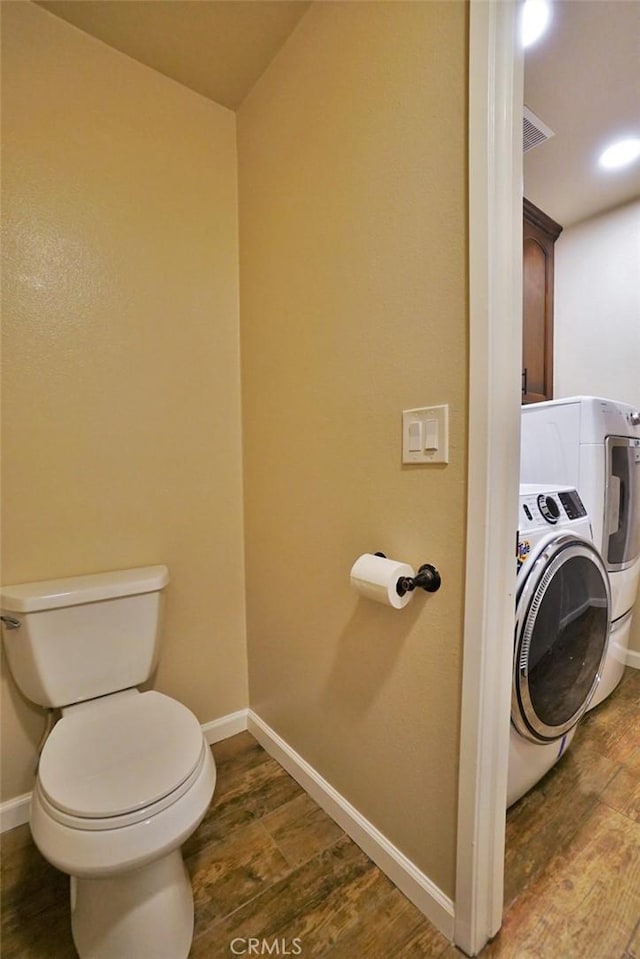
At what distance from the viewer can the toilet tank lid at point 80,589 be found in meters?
1.12

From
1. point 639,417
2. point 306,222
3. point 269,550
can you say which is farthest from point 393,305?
point 639,417

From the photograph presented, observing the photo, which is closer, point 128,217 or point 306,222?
point 306,222

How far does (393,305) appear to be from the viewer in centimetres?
100

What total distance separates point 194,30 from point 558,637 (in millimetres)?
2150

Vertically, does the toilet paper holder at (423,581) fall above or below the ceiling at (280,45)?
below

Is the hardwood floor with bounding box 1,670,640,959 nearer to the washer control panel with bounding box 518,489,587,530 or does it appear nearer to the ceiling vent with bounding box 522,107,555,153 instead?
the washer control panel with bounding box 518,489,587,530

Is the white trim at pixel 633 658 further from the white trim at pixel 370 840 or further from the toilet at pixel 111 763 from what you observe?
the toilet at pixel 111 763

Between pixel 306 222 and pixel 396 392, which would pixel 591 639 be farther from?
pixel 306 222

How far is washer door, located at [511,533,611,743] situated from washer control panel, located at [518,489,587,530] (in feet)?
0.26

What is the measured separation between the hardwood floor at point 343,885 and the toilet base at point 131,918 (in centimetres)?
9

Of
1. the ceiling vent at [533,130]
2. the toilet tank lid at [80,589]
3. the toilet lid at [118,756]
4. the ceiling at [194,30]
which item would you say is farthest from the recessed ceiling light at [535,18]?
the toilet lid at [118,756]

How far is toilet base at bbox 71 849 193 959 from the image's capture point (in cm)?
87

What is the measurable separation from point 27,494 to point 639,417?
2483 mm
